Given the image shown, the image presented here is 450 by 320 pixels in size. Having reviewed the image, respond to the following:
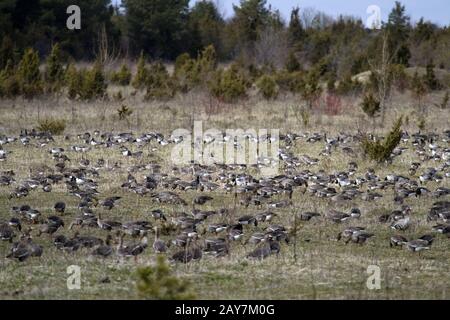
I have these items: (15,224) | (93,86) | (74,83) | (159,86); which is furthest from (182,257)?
(159,86)

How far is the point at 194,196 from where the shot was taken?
14.7 meters

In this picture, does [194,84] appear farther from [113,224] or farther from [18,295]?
[18,295]

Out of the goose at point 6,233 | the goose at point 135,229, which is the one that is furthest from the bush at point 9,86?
the goose at point 135,229

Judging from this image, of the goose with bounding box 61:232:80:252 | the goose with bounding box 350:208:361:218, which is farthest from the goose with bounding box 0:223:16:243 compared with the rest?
the goose with bounding box 350:208:361:218

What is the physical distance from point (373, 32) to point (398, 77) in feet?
76.0

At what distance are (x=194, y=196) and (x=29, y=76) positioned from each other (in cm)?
1996

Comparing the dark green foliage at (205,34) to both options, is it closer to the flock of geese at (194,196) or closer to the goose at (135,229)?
the flock of geese at (194,196)

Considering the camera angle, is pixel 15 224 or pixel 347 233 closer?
pixel 347 233

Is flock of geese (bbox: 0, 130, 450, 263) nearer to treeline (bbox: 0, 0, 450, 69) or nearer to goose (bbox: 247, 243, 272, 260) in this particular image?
goose (bbox: 247, 243, 272, 260)

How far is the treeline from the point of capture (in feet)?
156

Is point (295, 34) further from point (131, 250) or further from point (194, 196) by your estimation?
point (131, 250)

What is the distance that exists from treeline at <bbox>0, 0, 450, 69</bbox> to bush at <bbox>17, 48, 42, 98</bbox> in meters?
11.2

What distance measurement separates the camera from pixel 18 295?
7957 mm

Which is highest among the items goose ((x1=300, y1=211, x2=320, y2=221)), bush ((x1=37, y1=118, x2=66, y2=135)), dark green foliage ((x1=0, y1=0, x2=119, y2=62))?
dark green foliage ((x1=0, y1=0, x2=119, y2=62))
